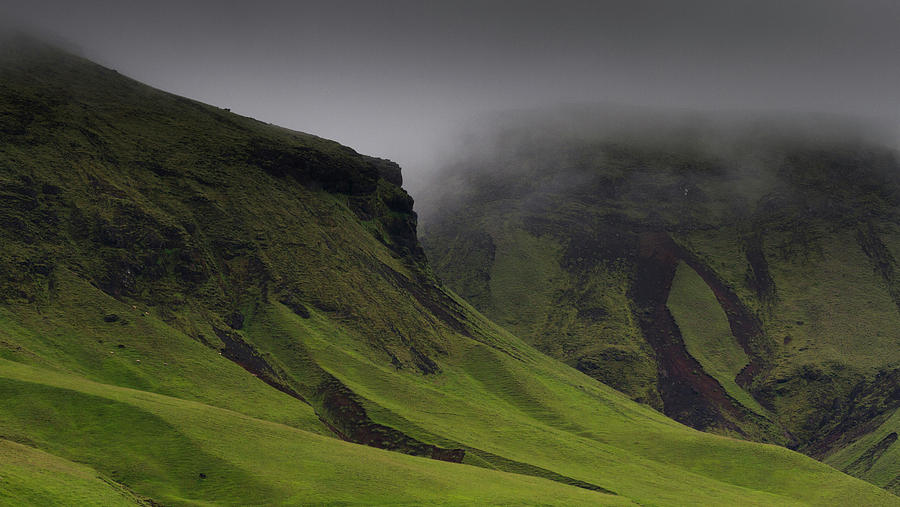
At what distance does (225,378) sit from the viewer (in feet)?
450

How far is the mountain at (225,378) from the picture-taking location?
320 feet

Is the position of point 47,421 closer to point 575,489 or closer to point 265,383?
point 265,383

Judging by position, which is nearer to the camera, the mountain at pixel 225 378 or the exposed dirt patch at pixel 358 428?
the mountain at pixel 225 378

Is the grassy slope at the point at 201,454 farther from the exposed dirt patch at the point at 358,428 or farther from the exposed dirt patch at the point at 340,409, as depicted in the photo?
the exposed dirt patch at the point at 340,409

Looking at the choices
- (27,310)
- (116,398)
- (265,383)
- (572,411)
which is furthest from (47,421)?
(572,411)

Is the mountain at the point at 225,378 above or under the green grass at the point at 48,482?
above

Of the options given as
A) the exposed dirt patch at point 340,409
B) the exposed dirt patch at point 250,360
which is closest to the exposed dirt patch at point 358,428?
the exposed dirt patch at point 340,409

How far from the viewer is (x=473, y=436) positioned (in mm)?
150750

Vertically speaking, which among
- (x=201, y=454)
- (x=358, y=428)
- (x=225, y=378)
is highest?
(x=225, y=378)

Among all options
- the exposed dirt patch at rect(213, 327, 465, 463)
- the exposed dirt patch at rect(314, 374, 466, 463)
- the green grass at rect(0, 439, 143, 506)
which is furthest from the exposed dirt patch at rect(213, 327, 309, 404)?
the green grass at rect(0, 439, 143, 506)

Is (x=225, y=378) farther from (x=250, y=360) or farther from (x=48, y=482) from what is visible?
(x=48, y=482)

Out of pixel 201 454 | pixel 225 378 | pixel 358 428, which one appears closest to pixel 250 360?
pixel 225 378

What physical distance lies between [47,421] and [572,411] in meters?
119

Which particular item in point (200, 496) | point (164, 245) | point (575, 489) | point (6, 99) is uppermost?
point (6, 99)
